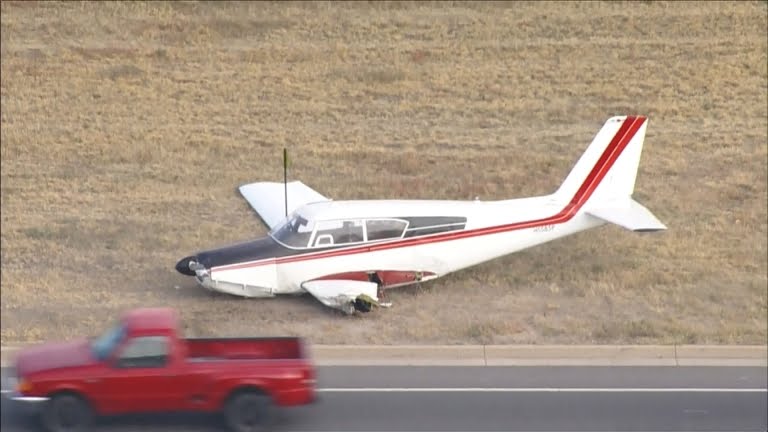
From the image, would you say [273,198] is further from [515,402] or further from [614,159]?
[515,402]

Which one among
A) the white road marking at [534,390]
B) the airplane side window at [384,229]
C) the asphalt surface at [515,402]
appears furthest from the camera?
the airplane side window at [384,229]

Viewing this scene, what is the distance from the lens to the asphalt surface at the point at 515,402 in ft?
43.2

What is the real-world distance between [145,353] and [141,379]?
0.26 m

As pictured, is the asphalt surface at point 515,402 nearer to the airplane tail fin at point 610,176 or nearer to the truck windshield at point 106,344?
the truck windshield at point 106,344

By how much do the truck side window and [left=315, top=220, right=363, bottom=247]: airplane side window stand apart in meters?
5.35

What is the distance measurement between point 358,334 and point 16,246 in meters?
7.02

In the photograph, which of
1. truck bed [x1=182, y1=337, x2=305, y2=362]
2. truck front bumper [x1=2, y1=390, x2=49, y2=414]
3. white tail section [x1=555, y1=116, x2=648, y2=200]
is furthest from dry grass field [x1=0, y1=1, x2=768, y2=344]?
truck bed [x1=182, y1=337, x2=305, y2=362]

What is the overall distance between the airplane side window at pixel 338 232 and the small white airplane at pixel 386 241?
1 centimetres

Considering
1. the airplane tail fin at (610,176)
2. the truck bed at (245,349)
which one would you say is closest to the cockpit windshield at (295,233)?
the airplane tail fin at (610,176)

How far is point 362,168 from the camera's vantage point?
2666 cm

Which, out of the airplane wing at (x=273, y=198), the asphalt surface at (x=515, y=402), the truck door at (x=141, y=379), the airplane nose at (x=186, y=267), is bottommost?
the asphalt surface at (x=515, y=402)

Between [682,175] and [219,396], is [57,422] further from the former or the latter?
[682,175]

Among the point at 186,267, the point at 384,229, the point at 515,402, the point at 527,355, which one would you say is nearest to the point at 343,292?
the point at 384,229

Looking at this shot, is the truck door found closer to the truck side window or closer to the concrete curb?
the truck side window
